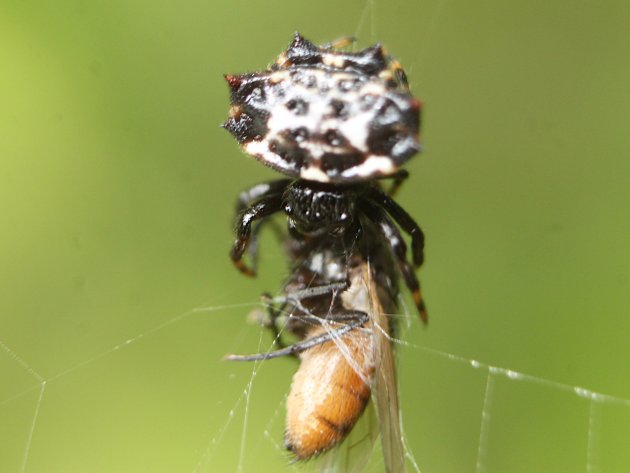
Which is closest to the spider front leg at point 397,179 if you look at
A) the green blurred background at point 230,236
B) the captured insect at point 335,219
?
the captured insect at point 335,219

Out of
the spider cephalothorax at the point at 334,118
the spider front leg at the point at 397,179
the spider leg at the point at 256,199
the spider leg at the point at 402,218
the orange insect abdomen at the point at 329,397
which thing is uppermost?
the spider cephalothorax at the point at 334,118

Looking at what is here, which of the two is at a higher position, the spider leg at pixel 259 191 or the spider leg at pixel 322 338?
the spider leg at pixel 259 191

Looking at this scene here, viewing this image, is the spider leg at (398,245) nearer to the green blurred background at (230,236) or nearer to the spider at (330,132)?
the spider at (330,132)

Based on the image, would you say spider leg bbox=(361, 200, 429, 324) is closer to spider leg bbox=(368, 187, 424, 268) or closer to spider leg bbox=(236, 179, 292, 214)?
spider leg bbox=(368, 187, 424, 268)

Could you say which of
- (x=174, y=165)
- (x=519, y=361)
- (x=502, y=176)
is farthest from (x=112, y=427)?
(x=502, y=176)

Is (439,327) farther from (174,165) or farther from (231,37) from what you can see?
(231,37)

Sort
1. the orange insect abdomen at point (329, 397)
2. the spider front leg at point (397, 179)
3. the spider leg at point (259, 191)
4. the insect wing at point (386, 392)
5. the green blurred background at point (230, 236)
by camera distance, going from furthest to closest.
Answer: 1. the green blurred background at point (230, 236)
2. the spider leg at point (259, 191)
3. the spider front leg at point (397, 179)
4. the orange insect abdomen at point (329, 397)
5. the insect wing at point (386, 392)
